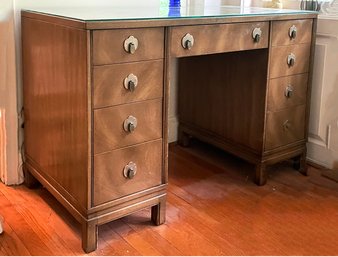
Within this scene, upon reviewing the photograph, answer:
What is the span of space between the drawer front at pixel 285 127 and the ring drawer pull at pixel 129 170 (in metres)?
0.72

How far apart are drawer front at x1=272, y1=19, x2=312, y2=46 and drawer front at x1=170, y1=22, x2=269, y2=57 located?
0.18 feet

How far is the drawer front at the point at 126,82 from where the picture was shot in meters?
1.49

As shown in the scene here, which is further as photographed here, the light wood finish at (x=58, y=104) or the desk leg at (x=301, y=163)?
the desk leg at (x=301, y=163)

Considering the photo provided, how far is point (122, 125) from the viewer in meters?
1.58

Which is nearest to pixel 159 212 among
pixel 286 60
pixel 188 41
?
pixel 188 41

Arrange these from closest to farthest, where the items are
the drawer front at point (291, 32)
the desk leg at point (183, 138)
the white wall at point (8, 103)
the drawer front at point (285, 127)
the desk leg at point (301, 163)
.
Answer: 1. the white wall at point (8, 103)
2. the drawer front at point (291, 32)
3. the drawer front at point (285, 127)
4. the desk leg at point (301, 163)
5. the desk leg at point (183, 138)

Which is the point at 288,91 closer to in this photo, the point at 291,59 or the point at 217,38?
the point at 291,59

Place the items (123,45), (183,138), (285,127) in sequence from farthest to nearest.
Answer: (183,138) → (285,127) → (123,45)

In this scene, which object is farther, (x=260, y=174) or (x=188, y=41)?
(x=260, y=174)

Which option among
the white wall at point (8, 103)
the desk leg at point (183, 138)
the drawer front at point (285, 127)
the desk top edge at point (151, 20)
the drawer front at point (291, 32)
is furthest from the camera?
the desk leg at point (183, 138)

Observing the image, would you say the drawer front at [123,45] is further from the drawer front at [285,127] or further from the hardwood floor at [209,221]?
the drawer front at [285,127]

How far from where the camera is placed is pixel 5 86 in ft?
6.37

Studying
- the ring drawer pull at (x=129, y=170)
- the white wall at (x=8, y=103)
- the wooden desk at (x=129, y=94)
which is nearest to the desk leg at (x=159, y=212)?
the wooden desk at (x=129, y=94)

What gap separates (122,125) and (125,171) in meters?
0.16
